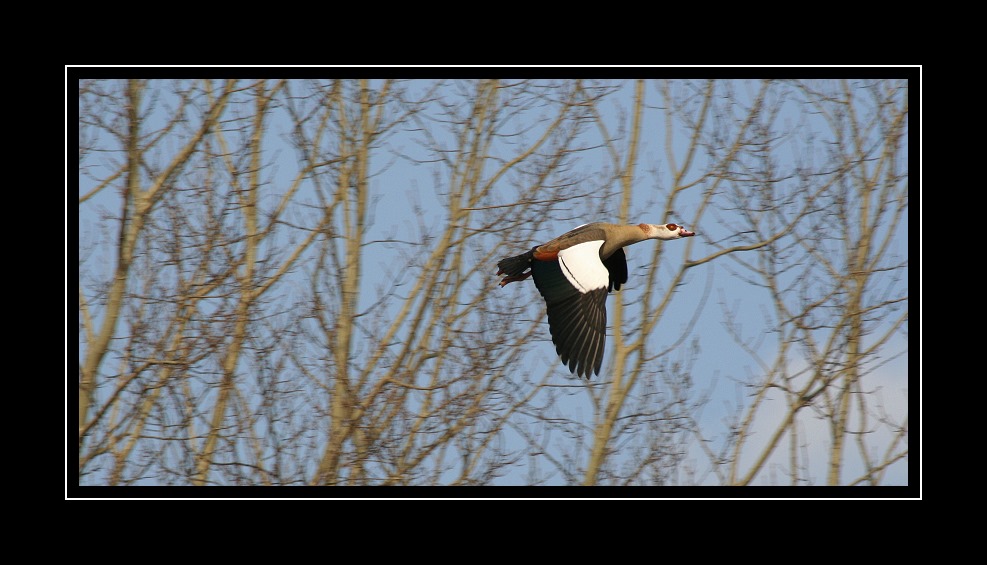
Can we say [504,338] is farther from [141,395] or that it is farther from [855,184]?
[855,184]

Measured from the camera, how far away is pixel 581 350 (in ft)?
35.6

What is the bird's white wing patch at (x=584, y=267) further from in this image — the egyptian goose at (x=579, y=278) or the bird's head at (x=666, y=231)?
the bird's head at (x=666, y=231)

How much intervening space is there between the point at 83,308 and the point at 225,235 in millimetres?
1377

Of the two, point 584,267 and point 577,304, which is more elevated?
point 584,267

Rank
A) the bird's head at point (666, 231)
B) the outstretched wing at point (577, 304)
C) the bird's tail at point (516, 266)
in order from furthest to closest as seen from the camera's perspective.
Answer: the bird's head at point (666, 231) → the bird's tail at point (516, 266) → the outstretched wing at point (577, 304)

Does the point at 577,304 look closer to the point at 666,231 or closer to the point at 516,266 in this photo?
the point at 516,266

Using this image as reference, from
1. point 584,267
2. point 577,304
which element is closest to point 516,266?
point 584,267

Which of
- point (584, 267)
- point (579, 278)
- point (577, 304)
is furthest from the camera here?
point (584, 267)

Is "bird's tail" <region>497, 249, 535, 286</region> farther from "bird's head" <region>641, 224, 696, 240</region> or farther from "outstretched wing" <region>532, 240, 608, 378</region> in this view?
"bird's head" <region>641, 224, 696, 240</region>

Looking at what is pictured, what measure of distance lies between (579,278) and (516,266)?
76 centimetres

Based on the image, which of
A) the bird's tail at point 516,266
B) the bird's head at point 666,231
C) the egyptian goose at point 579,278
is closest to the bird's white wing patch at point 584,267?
the egyptian goose at point 579,278

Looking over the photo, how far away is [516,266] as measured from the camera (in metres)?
11.7

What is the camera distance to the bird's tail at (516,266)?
460 inches

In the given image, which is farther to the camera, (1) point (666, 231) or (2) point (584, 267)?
(1) point (666, 231)
